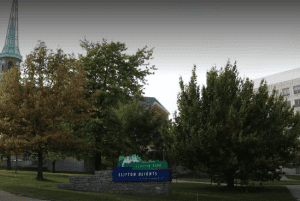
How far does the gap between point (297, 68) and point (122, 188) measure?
57865 millimetres

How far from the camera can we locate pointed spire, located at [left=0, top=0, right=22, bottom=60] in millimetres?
123438

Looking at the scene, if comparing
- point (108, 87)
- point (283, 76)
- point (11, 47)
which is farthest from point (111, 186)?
point (11, 47)

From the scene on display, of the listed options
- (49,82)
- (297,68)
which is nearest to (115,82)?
(49,82)

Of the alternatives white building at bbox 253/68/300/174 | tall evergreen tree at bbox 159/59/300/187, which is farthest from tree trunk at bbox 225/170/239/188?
white building at bbox 253/68/300/174

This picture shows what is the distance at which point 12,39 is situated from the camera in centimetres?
12706

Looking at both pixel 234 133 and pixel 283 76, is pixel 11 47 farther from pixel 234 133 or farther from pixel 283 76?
pixel 234 133

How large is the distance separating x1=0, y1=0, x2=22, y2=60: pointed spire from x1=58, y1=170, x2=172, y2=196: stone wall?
12682 centimetres

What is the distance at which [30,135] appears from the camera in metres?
17.7

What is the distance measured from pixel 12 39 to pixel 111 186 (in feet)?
440

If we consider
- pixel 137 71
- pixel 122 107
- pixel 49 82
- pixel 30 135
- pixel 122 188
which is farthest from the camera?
pixel 137 71

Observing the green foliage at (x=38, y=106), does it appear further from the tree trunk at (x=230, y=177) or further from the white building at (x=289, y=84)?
the white building at (x=289, y=84)

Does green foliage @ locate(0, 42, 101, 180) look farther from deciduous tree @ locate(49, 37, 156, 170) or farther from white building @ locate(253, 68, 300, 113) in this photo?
white building @ locate(253, 68, 300, 113)

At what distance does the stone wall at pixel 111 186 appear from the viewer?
13969 mm

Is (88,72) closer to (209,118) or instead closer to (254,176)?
(209,118)
